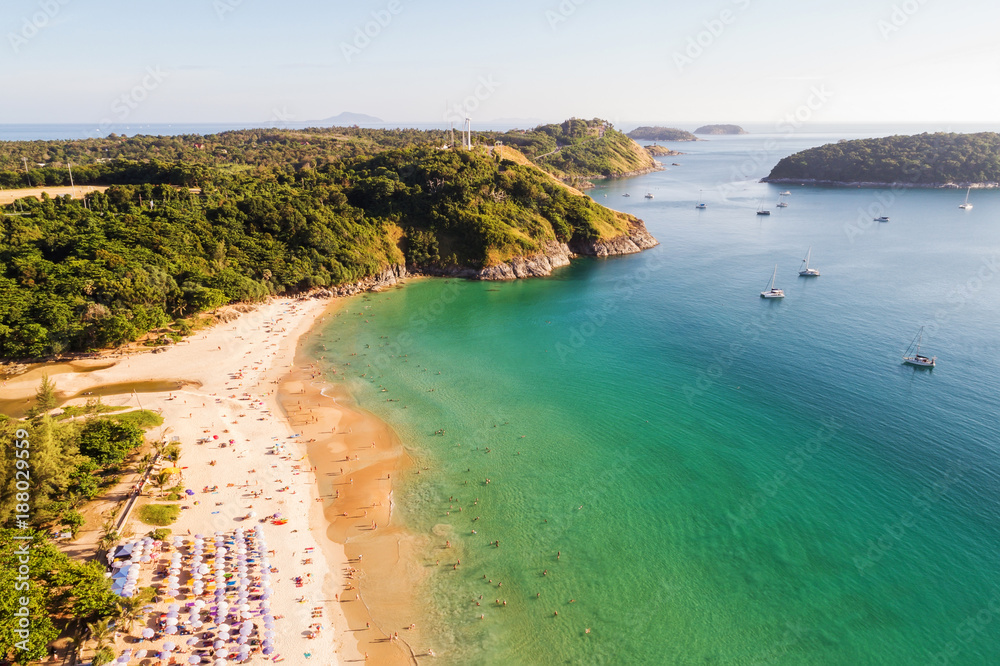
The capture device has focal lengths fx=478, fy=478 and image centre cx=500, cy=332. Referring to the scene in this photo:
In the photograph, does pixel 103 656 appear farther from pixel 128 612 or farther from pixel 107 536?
pixel 107 536

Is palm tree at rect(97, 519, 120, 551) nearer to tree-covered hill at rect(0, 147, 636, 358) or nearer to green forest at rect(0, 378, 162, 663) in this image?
green forest at rect(0, 378, 162, 663)

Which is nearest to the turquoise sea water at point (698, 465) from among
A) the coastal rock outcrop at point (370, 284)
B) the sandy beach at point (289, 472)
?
the sandy beach at point (289, 472)

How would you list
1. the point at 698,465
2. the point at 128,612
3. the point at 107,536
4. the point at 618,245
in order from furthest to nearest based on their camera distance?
the point at 618,245
the point at 698,465
the point at 107,536
the point at 128,612

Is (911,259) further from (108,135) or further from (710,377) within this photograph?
(108,135)

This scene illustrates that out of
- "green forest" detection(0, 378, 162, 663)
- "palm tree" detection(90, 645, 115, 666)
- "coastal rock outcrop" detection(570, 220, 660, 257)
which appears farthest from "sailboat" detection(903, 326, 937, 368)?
"palm tree" detection(90, 645, 115, 666)

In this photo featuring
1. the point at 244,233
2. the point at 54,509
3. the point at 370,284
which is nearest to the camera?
→ the point at 54,509

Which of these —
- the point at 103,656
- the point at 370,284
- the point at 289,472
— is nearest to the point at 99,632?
the point at 103,656

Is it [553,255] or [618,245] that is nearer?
[553,255]
